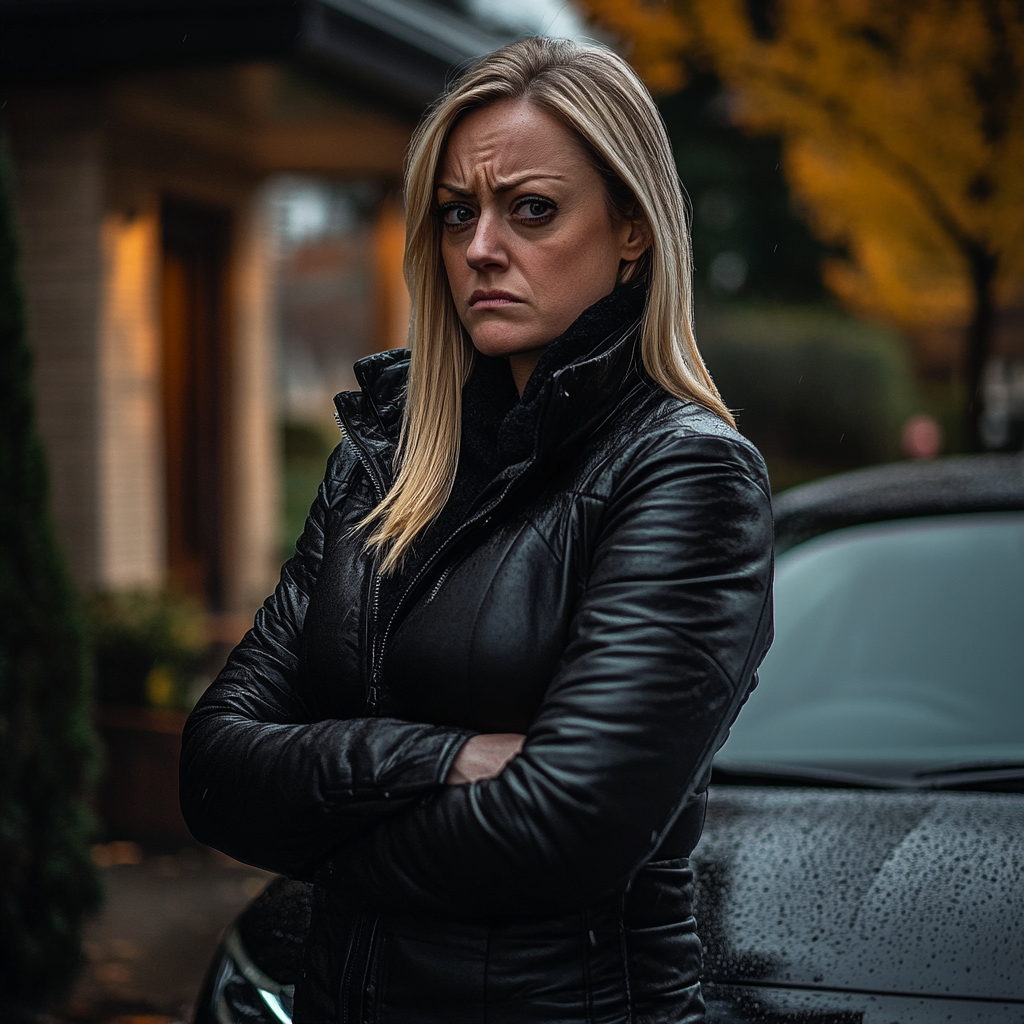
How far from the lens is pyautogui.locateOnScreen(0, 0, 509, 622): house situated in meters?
6.68

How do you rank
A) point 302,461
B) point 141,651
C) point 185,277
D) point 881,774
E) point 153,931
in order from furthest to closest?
point 302,461
point 185,277
point 141,651
point 153,931
point 881,774

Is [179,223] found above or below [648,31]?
below

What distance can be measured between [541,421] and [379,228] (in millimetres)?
8288

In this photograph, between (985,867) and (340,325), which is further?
(340,325)

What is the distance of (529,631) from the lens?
1510 mm

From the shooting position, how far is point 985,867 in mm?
2166

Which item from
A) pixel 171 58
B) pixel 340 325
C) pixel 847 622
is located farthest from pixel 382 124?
pixel 340 325

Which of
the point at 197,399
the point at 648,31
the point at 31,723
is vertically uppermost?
the point at 648,31

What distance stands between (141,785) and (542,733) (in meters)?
4.84

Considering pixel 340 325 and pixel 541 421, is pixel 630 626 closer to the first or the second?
pixel 541 421

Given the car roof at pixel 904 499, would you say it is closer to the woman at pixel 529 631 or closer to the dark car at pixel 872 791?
the dark car at pixel 872 791

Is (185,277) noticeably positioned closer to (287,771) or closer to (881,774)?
(881,774)

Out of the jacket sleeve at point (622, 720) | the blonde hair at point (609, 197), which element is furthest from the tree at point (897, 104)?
the jacket sleeve at point (622, 720)

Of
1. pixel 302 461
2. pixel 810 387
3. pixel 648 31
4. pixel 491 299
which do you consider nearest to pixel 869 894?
pixel 491 299
